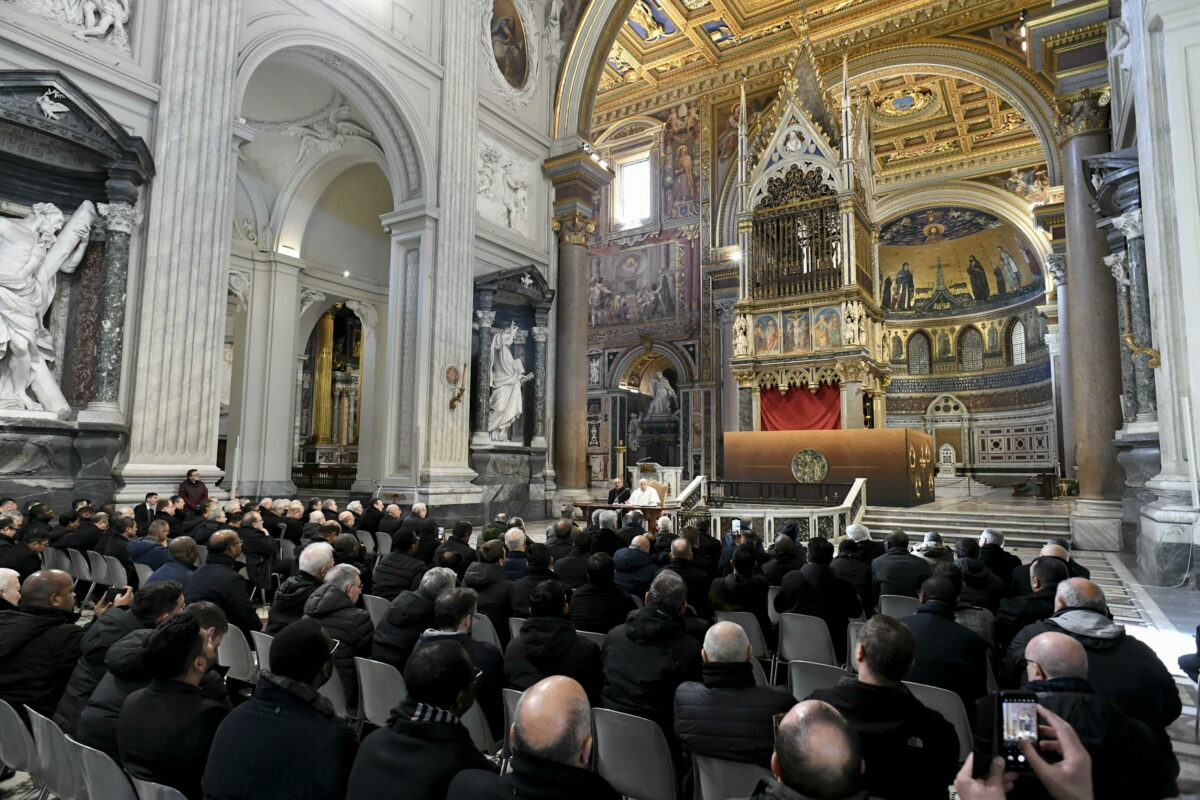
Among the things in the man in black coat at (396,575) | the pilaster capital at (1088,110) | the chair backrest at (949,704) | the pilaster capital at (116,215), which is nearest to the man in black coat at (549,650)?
the chair backrest at (949,704)

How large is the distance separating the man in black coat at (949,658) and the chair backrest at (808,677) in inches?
12.7

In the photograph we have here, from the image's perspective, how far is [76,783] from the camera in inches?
88.2

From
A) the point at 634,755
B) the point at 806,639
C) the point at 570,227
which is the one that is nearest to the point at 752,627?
the point at 806,639

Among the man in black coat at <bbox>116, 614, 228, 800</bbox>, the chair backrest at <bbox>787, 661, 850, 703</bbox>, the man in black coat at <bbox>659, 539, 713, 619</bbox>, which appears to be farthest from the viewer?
the man in black coat at <bbox>659, 539, 713, 619</bbox>

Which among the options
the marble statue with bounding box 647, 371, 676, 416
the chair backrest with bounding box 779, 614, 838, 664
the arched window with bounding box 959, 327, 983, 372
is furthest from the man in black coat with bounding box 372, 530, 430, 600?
the arched window with bounding box 959, 327, 983, 372

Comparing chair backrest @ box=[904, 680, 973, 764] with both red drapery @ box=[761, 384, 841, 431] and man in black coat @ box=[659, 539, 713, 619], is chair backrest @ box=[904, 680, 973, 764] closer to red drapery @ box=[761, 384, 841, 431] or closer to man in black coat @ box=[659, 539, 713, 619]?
man in black coat @ box=[659, 539, 713, 619]

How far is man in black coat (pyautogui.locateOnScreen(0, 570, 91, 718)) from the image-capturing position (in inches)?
108

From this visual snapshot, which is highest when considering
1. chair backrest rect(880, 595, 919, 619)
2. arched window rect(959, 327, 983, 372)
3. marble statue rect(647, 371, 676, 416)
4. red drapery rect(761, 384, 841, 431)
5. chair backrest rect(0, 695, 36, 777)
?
arched window rect(959, 327, 983, 372)

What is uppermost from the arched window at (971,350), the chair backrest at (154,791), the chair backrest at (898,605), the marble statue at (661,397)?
the arched window at (971,350)

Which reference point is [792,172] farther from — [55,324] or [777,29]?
[55,324]

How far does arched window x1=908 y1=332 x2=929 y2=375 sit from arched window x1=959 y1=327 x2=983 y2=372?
3.77ft

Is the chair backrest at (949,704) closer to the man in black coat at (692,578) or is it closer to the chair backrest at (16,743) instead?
the man in black coat at (692,578)

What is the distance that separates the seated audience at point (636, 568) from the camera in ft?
15.2

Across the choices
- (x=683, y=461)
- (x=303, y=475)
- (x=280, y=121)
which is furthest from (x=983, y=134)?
(x=303, y=475)
